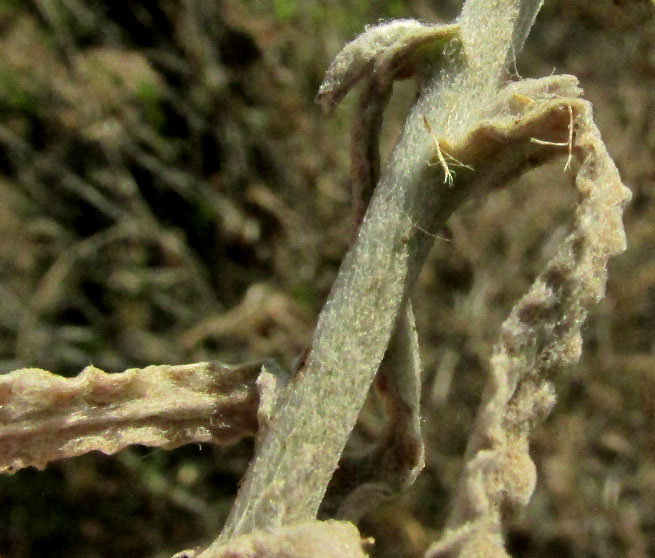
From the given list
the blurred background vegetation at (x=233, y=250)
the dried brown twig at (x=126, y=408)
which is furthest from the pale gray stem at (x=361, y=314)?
the blurred background vegetation at (x=233, y=250)

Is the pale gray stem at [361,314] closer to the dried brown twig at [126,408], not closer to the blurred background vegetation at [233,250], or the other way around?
the dried brown twig at [126,408]

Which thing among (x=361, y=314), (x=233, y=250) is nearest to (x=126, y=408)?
(x=361, y=314)

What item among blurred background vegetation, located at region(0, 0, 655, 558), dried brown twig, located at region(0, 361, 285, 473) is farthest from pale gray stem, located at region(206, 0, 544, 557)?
blurred background vegetation, located at region(0, 0, 655, 558)

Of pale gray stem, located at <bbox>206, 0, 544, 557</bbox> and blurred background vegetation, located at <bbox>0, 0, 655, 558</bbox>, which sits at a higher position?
blurred background vegetation, located at <bbox>0, 0, 655, 558</bbox>

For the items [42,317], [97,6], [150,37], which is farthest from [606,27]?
[42,317]

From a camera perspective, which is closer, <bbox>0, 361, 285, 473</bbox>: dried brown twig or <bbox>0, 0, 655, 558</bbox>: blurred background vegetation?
<bbox>0, 361, 285, 473</bbox>: dried brown twig

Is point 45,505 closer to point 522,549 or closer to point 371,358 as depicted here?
point 522,549

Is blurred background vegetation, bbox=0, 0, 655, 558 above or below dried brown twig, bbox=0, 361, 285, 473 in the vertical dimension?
above

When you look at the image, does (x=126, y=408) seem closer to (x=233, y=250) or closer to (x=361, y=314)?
(x=361, y=314)

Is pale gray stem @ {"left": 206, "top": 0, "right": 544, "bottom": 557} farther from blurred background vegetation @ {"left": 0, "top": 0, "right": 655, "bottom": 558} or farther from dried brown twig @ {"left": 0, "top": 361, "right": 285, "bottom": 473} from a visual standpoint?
blurred background vegetation @ {"left": 0, "top": 0, "right": 655, "bottom": 558}
